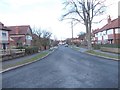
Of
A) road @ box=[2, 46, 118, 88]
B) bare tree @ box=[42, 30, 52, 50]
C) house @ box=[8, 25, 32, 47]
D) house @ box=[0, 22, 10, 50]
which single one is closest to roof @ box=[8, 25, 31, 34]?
house @ box=[8, 25, 32, 47]

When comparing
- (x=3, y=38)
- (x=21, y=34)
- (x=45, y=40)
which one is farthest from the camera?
(x=45, y=40)

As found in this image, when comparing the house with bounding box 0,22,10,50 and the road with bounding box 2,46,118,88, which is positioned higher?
the house with bounding box 0,22,10,50

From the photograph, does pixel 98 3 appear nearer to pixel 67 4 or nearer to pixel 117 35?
pixel 67 4

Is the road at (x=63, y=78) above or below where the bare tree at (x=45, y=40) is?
below

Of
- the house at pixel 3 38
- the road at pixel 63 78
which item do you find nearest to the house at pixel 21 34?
the house at pixel 3 38

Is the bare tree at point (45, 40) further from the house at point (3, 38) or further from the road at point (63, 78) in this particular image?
the road at point (63, 78)

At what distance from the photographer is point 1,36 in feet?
150

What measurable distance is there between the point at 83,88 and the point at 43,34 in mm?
80996

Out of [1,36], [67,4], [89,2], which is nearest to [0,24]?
[1,36]

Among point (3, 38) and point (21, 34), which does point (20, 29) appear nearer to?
point (21, 34)

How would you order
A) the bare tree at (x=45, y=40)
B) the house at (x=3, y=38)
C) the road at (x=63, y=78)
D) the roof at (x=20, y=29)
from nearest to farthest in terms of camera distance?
the road at (x=63, y=78) → the house at (x=3, y=38) → the roof at (x=20, y=29) → the bare tree at (x=45, y=40)

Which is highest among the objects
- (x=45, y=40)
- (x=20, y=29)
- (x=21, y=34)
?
(x=20, y=29)

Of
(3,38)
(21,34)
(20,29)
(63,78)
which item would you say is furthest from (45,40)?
(63,78)

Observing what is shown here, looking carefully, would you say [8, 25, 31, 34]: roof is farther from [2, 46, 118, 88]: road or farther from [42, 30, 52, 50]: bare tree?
[2, 46, 118, 88]: road
